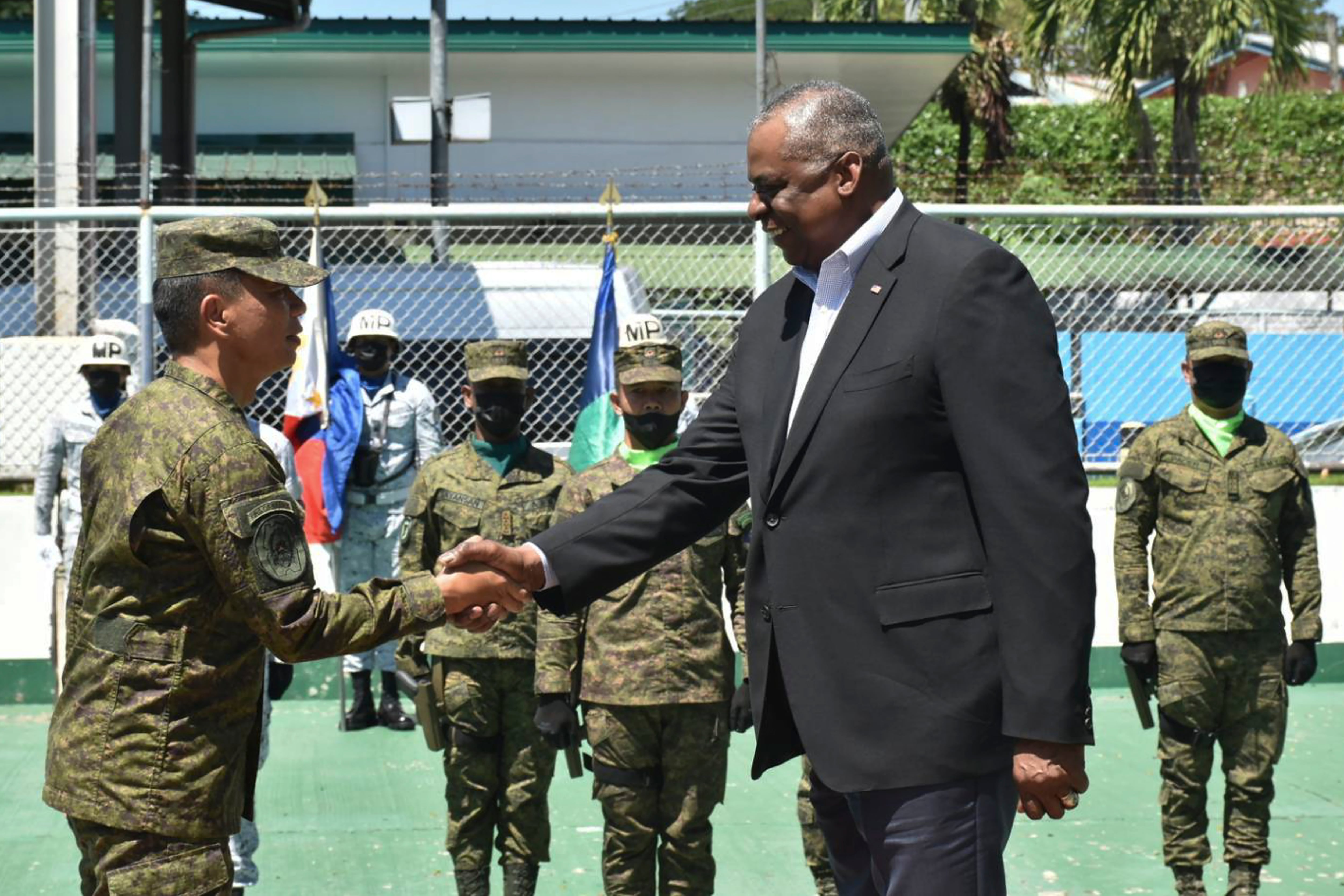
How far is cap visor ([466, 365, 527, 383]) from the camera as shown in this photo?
6406 millimetres

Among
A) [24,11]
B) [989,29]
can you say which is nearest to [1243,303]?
[989,29]

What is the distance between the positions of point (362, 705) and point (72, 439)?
201cm

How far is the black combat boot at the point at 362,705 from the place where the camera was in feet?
28.6

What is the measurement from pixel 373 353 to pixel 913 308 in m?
5.66

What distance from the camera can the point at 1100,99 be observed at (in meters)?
32.8

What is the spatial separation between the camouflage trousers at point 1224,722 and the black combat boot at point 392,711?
403 cm

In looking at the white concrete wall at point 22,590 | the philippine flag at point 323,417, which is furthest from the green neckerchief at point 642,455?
the white concrete wall at point 22,590

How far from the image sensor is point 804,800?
228 inches

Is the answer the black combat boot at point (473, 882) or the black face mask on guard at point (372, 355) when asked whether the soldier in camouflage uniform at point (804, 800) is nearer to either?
the black combat boot at point (473, 882)

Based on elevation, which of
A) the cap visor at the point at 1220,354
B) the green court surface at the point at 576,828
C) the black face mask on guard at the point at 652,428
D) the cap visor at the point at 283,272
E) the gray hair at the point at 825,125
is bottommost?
the green court surface at the point at 576,828

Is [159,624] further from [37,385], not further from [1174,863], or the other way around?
[37,385]

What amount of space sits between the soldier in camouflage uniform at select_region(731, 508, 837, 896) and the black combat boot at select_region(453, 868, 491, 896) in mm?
1065

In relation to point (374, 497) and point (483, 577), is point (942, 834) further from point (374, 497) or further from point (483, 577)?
point (374, 497)

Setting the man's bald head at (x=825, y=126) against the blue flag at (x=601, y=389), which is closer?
the man's bald head at (x=825, y=126)
